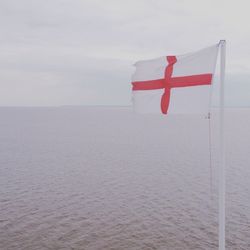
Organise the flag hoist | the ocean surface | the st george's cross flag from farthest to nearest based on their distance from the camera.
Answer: the ocean surface, the st george's cross flag, the flag hoist

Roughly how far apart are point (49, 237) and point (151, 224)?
7.93m

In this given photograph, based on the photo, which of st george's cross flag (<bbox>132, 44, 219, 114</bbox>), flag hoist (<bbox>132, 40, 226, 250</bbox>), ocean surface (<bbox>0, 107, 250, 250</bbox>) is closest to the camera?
flag hoist (<bbox>132, 40, 226, 250</bbox>)

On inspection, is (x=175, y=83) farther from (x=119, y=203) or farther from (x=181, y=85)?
(x=119, y=203)

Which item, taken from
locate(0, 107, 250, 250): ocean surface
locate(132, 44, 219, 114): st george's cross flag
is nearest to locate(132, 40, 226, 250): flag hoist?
locate(132, 44, 219, 114): st george's cross flag

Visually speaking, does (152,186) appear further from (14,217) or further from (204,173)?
(14,217)

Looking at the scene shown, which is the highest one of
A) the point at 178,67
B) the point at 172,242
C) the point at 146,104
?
the point at 178,67

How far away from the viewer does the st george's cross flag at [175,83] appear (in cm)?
973

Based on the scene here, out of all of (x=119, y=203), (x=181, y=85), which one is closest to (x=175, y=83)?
(x=181, y=85)

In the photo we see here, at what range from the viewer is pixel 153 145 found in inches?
2938

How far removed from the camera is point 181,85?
402 inches

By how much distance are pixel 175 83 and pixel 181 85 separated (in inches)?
7.7

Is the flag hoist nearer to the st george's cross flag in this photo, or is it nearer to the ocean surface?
the st george's cross flag

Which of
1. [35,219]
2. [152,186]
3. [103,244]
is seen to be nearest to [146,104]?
[103,244]

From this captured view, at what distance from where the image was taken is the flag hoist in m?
9.60
